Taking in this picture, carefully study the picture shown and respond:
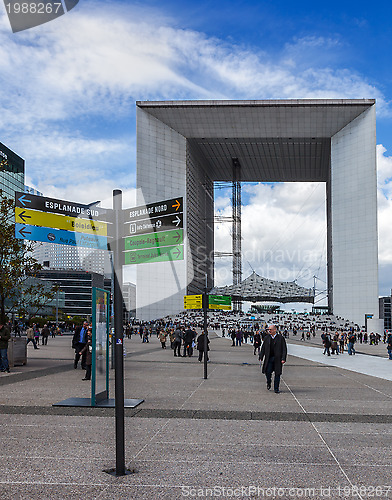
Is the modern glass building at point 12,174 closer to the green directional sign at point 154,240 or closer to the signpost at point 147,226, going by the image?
the green directional sign at point 154,240

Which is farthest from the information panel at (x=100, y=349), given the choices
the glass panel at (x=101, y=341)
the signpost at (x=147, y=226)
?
the signpost at (x=147, y=226)

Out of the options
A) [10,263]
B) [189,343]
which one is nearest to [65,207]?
[10,263]

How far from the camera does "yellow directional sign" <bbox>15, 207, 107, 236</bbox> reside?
7352mm

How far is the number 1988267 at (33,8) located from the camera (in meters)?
4.99

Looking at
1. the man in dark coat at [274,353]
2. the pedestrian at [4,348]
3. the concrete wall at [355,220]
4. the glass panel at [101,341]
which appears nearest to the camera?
the glass panel at [101,341]

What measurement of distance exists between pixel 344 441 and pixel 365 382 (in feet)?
28.3

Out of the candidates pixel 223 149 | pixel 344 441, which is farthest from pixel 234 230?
pixel 344 441

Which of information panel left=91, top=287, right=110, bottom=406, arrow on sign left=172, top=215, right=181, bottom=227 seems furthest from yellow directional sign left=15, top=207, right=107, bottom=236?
information panel left=91, top=287, right=110, bottom=406

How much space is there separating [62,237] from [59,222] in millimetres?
754

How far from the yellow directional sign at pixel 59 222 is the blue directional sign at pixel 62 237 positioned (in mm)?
91

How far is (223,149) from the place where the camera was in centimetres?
11250

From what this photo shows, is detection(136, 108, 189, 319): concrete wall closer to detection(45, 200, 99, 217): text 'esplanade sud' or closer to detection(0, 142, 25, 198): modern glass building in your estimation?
detection(0, 142, 25, 198): modern glass building

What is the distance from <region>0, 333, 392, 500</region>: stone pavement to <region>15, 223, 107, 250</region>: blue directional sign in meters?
2.72

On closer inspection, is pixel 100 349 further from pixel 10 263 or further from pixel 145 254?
pixel 10 263
